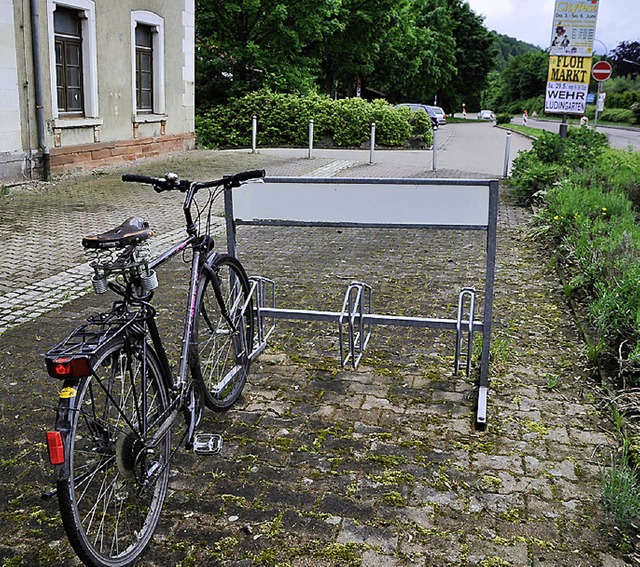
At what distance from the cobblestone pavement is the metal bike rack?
26cm

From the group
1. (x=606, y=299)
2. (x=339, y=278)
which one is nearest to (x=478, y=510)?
(x=606, y=299)

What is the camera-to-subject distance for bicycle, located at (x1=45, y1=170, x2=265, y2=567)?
2.52 metres

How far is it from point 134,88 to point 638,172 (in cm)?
1110

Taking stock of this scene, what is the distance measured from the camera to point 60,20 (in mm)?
14039

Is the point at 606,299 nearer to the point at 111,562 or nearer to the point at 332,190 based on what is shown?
the point at 332,190

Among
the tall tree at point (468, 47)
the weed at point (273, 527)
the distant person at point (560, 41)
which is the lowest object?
the weed at point (273, 527)

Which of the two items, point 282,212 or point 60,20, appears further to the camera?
point 60,20

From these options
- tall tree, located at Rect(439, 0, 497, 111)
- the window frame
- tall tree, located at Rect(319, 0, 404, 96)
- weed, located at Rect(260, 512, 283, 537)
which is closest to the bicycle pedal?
weed, located at Rect(260, 512, 283, 537)

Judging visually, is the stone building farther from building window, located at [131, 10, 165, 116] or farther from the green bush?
the green bush

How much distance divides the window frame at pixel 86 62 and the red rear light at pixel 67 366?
12400mm

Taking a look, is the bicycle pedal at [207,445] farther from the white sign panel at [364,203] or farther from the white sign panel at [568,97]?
the white sign panel at [568,97]

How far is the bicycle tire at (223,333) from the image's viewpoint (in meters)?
3.80

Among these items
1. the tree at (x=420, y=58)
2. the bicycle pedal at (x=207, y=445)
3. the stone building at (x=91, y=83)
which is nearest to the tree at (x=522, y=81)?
the tree at (x=420, y=58)

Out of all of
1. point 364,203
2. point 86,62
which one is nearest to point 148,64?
point 86,62
